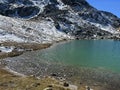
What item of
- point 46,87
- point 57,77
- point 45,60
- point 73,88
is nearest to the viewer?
point 46,87

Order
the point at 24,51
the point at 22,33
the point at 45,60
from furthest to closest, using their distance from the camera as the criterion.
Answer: the point at 22,33 → the point at 24,51 → the point at 45,60

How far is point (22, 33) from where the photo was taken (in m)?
159

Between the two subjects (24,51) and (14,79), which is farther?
(24,51)

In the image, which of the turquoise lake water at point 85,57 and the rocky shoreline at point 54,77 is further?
the turquoise lake water at point 85,57

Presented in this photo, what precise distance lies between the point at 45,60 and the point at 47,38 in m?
74.5

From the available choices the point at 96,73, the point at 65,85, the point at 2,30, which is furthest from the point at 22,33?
the point at 65,85

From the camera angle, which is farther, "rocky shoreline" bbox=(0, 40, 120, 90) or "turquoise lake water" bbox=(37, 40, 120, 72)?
"turquoise lake water" bbox=(37, 40, 120, 72)

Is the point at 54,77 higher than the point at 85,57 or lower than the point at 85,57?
higher

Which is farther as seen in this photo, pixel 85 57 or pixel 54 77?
pixel 85 57

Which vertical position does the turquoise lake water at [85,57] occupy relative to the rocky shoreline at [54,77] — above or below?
below

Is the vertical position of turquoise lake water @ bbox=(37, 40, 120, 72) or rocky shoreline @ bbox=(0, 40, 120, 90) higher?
rocky shoreline @ bbox=(0, 40, 120, 90)

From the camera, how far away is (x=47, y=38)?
545 ft

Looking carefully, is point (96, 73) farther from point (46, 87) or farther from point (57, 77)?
point (46, 87)

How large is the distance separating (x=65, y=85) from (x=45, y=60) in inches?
1402
